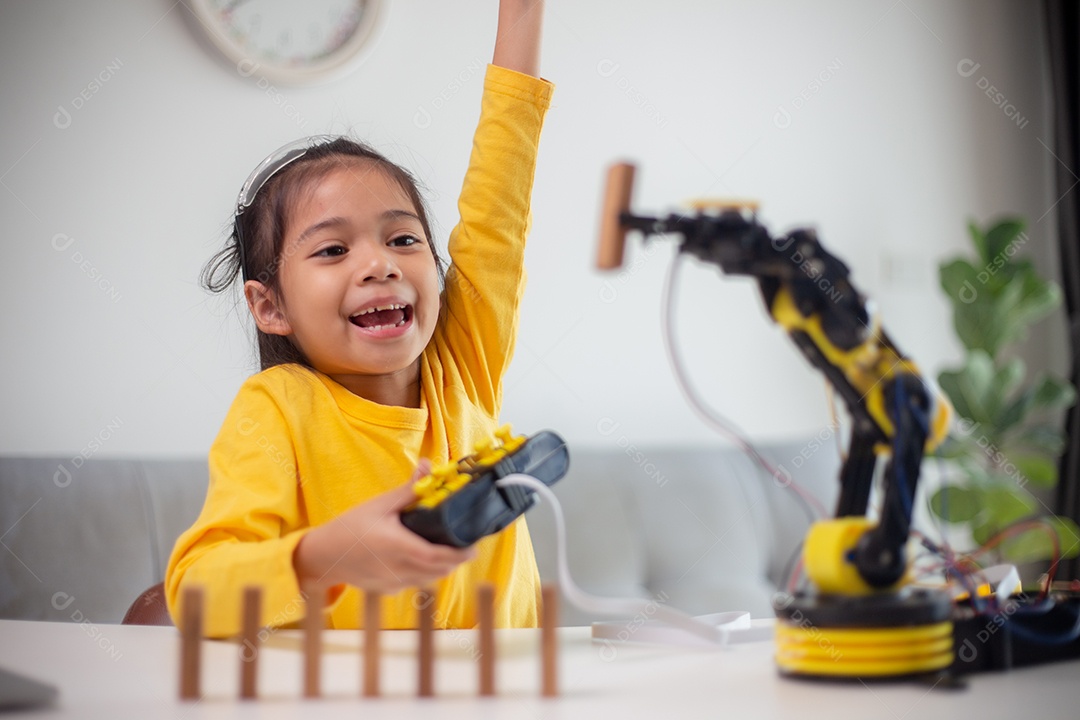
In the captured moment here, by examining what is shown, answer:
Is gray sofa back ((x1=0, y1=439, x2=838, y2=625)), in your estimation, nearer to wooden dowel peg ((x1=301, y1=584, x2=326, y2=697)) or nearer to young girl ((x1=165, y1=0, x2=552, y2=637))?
young girl ((x1=165, y1=0, x2=552, y2=637))

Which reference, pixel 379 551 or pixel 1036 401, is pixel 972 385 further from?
pixel 379 551

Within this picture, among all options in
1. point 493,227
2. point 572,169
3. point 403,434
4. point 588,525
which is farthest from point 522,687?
point 572,169

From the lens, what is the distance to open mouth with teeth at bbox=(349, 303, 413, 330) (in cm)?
90

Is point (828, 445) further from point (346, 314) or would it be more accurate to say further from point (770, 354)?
point (346, 314)

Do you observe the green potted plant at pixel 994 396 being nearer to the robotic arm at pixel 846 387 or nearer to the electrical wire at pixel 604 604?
the electrical wire at pixel 604 604

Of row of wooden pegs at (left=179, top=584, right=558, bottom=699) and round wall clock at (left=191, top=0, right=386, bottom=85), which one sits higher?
round wall clock at (left=191, top=0, right=386, bottom=85)

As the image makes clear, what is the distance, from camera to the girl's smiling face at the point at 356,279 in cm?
88

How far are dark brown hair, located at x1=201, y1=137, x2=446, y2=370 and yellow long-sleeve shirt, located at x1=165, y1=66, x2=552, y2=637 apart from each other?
0.08 metres

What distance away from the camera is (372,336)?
2.91ft

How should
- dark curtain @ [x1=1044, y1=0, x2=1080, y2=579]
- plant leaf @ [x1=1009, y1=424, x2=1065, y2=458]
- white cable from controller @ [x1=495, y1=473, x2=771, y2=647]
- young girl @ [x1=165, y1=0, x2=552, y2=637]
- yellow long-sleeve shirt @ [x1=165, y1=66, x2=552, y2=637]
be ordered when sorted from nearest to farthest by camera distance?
white cable from controller @ [x1=495, y1=473, x2=771, y2=647], yellow long-sleeve shirt @ [x1=165, y1=66, x2=552, y2=637], young girl @ [x1=165, y1=0, x2=552, y2=637], plant leaf @ [x1=1009, y1=424, x2=1065, y2=458], dark curtain @ [x1=1044, y1=0, x2=1080, y2=579]

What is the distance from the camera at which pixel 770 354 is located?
2529 mm

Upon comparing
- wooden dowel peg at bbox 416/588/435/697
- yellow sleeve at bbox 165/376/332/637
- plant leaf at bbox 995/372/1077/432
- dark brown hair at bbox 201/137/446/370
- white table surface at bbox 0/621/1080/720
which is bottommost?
white table surface at bbox 0/621/1080/720

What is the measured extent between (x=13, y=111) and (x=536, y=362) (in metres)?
1.11

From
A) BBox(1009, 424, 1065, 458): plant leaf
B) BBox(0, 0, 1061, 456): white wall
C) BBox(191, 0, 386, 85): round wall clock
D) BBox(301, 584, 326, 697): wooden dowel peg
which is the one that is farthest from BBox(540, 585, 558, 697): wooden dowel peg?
BBox(1009, 424, 1065, 458): plant leaf
